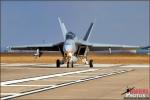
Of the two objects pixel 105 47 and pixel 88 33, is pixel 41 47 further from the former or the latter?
pixel 88 33

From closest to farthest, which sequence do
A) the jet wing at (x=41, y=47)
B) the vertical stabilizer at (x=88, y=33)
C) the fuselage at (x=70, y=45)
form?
the fuselage at (x=70, y=45) < the jet wing at (x=41, y=47) < the vertical stabilizer at (x=88, y=33)

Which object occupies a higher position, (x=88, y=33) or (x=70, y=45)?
(x=88, y=33)

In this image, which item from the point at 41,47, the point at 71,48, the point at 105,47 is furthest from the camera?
the point at 105,47

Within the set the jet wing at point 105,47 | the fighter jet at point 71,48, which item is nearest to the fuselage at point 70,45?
the fighter jet at point 71,48

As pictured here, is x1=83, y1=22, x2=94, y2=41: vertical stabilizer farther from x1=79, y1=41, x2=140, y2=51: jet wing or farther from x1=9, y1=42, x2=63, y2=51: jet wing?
x1=9, y1=42, x2=63, y2=51: jet wing

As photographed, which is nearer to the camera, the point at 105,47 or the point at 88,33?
the point at 105,47

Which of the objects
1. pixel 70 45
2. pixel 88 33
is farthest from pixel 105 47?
pixel 70 45

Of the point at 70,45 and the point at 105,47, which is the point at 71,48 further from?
the point at 105,47

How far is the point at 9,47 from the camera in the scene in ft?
180

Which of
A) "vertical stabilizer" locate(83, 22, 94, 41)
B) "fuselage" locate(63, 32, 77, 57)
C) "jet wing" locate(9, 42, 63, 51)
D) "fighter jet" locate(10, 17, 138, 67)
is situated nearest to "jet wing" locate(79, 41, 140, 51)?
"fighter jet" locate(10, 17, 138, 67)

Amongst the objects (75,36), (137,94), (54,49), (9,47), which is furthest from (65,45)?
(137,94)

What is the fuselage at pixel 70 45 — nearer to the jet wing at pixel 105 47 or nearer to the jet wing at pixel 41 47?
the jet wing at pixel 41 47

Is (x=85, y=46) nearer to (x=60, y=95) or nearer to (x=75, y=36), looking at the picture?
(x=75, y=36)

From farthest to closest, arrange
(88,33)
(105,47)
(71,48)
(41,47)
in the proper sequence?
(88,33) → (105,47) → (41,47) → (71,48)
